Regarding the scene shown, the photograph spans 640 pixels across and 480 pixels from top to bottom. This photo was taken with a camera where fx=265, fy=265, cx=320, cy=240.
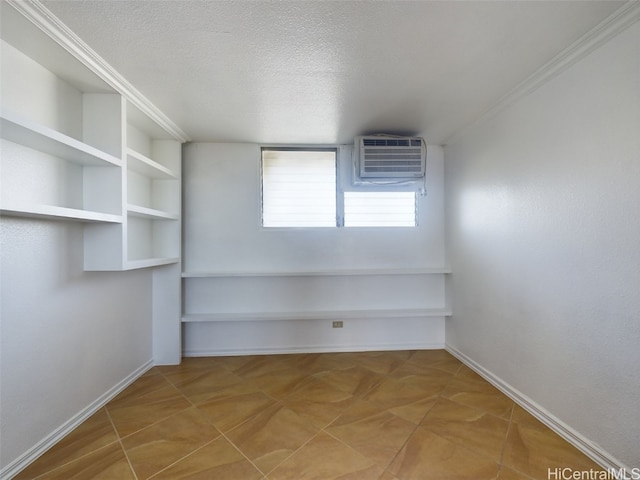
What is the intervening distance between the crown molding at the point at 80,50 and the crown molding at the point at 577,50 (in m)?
2.87

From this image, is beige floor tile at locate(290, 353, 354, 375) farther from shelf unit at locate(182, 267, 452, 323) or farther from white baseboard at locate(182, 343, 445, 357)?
shelf unit at locate(182, 267, 452, 323)

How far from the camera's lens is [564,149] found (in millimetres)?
1715

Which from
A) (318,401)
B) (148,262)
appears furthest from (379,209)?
(148,262)

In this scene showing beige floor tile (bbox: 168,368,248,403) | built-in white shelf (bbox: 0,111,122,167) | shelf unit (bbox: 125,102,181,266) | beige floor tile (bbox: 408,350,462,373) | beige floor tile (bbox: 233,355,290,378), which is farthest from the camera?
beige floor tile (bbox: 408,350,462,373)

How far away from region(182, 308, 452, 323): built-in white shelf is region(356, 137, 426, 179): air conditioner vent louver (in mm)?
1562

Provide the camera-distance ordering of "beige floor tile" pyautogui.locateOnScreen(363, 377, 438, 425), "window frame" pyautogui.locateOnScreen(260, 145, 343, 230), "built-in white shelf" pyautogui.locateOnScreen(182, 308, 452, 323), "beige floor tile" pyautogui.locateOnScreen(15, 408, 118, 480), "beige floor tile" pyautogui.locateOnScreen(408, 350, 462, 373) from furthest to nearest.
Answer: "window frame" pyautogui.locateOnScreen(260, 145, 343, 230) → "built-in white shelf" pyautogui.locateOnScreen(182, 308, 452, 323) → "beige floor tile" pyautogui.locateOnScreen(408, 350, 462, 373) → "beige floor tile" pyautogui.locateOnScreen(363, 377, 438, 425) → "beige floor tile" pyautogui.locateOnScreen(15, 408, 118, 480)

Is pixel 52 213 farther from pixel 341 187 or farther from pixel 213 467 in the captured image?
pixel 341 187

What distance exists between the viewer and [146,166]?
2404mm

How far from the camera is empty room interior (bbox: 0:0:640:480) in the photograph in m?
1.42

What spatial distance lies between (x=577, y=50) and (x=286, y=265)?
290 cm

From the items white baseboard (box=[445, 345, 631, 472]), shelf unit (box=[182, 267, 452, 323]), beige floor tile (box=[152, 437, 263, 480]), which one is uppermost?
shelf unit (box=[182, 267, 452, 323])

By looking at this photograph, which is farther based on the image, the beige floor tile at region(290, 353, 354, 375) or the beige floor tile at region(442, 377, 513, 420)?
the beige floor tile at region(290, 353, 354, 375)

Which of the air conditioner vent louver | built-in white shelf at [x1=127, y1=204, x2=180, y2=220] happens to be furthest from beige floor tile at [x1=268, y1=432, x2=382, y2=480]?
the air conditioner vent louver

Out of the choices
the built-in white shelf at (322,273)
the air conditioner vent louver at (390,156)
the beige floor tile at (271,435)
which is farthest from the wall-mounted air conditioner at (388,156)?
the beige floor tile at (271,435)
